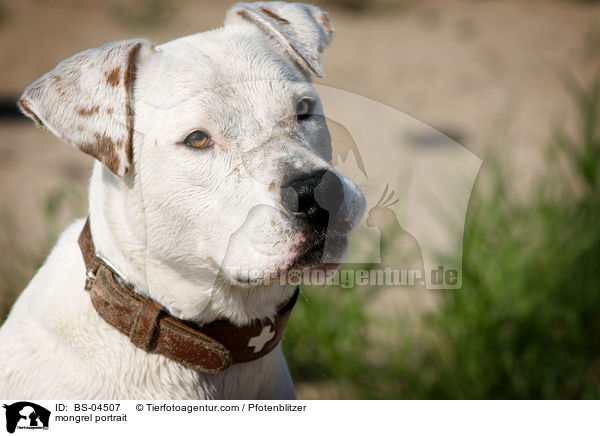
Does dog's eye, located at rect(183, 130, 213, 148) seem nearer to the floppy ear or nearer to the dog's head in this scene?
the dog's head

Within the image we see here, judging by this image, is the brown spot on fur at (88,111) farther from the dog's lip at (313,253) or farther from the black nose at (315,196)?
the dog's lip at (313,253)

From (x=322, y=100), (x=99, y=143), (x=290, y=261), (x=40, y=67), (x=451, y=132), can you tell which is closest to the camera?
(x=290, y=261)

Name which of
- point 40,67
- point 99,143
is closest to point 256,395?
point 99,143

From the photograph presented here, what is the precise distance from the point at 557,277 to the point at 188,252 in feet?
8.09

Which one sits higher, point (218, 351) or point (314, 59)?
point (314, 59)

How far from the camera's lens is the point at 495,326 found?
3463 millimetres

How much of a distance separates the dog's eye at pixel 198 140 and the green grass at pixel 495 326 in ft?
5.61

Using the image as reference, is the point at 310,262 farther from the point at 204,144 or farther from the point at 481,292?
the point at 481,292

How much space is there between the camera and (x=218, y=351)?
82.0 inches

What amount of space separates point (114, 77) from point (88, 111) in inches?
5.9

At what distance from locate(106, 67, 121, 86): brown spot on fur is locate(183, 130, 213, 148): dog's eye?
1.06ft

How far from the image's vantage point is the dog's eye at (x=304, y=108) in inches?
85.6
